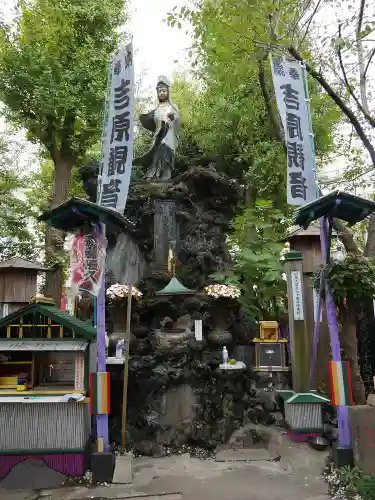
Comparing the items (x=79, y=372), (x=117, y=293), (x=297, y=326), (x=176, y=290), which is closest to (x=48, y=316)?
(x=79, y=372)

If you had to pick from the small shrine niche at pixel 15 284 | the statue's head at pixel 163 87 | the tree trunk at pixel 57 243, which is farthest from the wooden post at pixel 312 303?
the tree trunk at pixel 57 243

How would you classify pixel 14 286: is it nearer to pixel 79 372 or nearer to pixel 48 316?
pixel 48 316

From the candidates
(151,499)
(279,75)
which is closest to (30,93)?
(279,75)

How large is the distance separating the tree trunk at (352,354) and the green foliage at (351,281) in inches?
11.5

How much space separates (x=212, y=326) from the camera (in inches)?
409

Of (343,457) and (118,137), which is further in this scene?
(118,137)

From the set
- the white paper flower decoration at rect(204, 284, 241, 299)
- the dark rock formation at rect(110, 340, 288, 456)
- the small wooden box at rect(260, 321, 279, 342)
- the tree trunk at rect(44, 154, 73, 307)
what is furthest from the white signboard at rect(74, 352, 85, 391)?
the tree trunk at rect(44, 154, 73, 307)

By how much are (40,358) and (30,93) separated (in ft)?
38.4

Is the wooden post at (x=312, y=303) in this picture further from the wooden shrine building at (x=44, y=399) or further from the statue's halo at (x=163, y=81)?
the statue's halo at (x=163, y=81)

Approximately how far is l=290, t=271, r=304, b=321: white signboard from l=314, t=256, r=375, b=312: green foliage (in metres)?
1.50

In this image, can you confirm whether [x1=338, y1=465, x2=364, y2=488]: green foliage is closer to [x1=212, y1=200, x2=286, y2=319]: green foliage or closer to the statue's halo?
[x1=212, y1=200, x2=286, y2=319]: green foliage

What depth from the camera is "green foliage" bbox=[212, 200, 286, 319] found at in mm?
12359

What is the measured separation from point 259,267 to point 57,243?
842cm

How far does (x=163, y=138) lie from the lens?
1362cm
